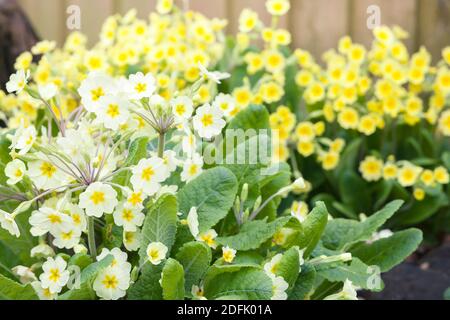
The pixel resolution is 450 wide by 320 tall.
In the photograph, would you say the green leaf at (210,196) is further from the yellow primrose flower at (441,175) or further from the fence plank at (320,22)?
the fence plank at (320,22)

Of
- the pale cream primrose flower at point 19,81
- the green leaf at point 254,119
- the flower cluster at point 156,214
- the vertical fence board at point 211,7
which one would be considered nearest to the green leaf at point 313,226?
the flower cluster at point 156,214

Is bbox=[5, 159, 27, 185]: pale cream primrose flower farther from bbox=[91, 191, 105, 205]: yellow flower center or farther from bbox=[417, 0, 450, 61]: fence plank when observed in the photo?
bbox=[417, 0, 450, 61]: fence plank

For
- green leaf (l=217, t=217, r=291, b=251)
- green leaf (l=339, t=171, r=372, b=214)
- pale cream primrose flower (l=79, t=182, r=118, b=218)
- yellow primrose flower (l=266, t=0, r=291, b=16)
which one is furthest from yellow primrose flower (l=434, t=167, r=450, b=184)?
pale cream primrose flower (l=79, t=182, r=118, b=218)

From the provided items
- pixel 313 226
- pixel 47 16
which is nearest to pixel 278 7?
pixel 313 226

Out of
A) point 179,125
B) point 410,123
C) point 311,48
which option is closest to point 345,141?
point 410,123

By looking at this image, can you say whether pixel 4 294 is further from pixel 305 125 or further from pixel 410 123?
pixel 410 123

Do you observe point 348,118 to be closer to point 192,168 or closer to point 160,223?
point 192,168
